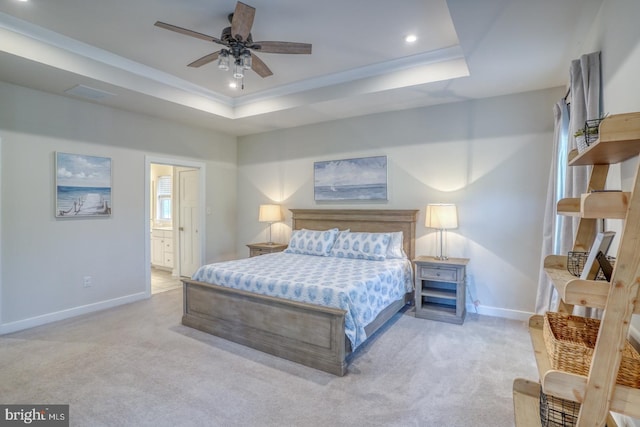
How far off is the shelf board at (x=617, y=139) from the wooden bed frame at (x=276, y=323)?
1.91m

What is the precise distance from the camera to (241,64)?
283cm

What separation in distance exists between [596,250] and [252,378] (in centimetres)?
237

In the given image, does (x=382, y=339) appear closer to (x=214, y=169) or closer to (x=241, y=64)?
(x=241, y=64)

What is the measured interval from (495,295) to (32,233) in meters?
5.45

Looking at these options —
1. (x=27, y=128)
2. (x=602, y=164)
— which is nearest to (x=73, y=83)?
(x=27, y=128)

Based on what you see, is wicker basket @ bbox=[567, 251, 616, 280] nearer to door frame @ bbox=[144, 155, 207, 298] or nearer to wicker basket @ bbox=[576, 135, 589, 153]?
wicker basket @ bbox=[576, 135, 589, 153]

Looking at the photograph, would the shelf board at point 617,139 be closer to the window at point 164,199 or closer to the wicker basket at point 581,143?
the wicker basket at point 581,143

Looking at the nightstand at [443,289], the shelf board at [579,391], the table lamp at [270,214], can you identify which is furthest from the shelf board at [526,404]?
the table lamp at [270,214]

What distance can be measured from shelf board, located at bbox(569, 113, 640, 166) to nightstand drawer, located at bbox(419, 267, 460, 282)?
252 cm

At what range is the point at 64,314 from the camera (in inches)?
154

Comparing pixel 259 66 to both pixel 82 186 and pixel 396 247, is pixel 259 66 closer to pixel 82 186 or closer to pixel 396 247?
pixel 396 247

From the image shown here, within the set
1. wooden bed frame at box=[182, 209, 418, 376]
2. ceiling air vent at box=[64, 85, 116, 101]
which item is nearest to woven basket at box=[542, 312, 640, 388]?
wooden bed frame at box=[182, 209, 418, 376]

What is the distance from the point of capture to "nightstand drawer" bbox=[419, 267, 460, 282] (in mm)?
Answer: 3748

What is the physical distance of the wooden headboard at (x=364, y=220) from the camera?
439cm
